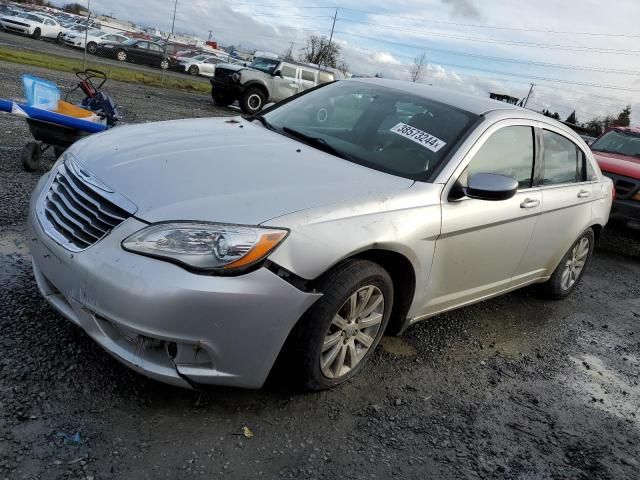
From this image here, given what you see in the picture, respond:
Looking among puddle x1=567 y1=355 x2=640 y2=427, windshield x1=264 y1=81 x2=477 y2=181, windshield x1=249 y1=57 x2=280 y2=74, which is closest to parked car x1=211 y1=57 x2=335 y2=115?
windshield x1=249 y1=57 x2=280 y2=74

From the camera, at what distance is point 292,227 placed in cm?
246

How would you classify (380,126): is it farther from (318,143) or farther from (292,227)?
(292,227)

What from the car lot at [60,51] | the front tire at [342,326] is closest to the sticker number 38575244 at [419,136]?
the front tire at [342,326]

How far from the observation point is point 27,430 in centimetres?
229

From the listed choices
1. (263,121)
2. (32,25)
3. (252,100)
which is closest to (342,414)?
(263,121)

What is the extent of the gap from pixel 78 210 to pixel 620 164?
759 cm

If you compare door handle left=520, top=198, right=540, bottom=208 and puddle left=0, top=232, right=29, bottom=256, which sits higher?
door handle left=520, top=198, right=540, bottom=208

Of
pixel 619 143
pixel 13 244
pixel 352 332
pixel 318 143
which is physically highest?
pixel 619 143

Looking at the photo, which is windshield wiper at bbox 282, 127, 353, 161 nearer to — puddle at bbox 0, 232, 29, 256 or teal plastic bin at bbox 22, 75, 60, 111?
puddle at bbox 0, 232, 29, 256

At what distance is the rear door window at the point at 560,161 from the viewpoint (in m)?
4.15

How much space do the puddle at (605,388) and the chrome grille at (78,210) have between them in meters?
3.02

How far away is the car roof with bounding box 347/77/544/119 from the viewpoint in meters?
3.78

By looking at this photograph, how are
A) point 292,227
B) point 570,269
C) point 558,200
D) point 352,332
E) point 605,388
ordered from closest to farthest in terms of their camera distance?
point 292,227 → point 352,332 → point 605,388 → point 558,200 → point 570,269

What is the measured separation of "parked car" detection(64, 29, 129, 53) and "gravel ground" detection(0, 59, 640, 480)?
3116 centimetres
